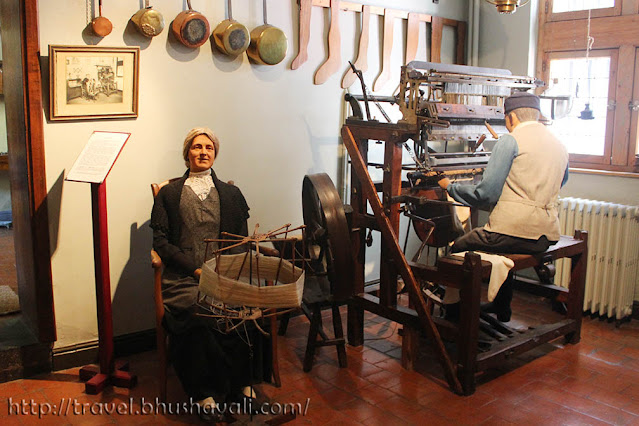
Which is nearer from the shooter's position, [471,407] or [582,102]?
[471,407]

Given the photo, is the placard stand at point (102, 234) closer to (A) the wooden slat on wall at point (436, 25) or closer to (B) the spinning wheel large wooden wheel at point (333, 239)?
(B) the spinning wheel large wooden wheel at point (333, 239)

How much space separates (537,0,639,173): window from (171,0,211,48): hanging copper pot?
229cm

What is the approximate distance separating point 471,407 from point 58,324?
7.55 feet

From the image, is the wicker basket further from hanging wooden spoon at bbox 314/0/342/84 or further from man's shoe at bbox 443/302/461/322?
hanging wooden spoon at bbox 314/0/342/84

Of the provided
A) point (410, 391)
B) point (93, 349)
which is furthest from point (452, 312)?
point (93, 349)

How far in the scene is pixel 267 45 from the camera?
3941 millimetres

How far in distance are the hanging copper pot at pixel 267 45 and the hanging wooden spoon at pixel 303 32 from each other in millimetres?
225

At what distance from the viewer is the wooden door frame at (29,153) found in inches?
128

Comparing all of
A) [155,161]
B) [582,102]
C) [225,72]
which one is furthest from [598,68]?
[155,161]

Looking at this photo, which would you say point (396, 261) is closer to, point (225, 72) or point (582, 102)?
point (225, 72)

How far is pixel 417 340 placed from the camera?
12.0 ft

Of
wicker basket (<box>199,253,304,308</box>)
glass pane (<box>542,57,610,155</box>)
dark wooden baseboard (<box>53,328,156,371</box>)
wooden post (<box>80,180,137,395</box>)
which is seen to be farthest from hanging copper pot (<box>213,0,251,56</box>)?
glass pane (<box>542,57,610,155</box>)

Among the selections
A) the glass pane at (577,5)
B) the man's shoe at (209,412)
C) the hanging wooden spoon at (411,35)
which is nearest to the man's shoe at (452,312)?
the man's shoe at (209,412)

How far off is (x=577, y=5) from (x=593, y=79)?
585 millimetres
